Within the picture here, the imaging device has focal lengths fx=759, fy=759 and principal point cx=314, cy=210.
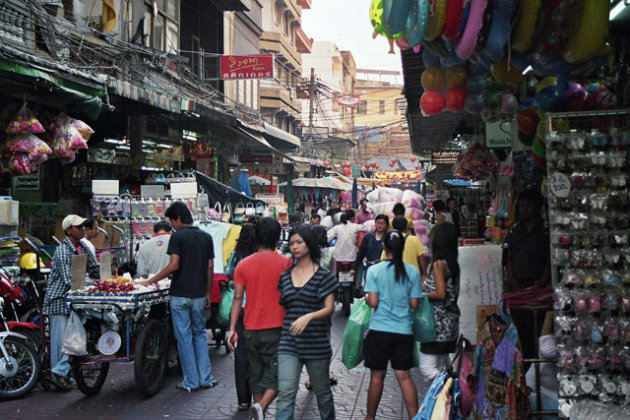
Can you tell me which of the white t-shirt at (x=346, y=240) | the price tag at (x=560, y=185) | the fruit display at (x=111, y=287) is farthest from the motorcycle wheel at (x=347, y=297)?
the price tag at (x=560, y=185)

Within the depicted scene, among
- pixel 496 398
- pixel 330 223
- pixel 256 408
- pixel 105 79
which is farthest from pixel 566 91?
pixel 330 223

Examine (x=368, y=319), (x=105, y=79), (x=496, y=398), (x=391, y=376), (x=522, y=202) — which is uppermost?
(x=105, y=79)

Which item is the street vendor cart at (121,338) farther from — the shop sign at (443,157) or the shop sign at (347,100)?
the shop sign at (347,100)

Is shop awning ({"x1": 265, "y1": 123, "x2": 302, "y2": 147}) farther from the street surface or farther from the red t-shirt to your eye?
the red t-shirt

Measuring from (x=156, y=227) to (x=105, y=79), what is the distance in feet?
9.26

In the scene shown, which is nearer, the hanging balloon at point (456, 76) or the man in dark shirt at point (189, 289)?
the hanging balloon at point (456, 76)

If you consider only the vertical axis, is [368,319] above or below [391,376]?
above

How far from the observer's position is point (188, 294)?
795 cm

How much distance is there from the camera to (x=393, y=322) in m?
6.21

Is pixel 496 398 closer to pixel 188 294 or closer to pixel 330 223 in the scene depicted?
pixel 188 294

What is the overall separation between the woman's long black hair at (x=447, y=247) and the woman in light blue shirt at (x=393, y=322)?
26.9 inches

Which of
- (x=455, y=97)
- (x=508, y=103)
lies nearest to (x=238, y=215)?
(x=508, y=103)

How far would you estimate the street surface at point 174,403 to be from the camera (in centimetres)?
713

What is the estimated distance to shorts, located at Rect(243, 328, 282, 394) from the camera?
6008mm
